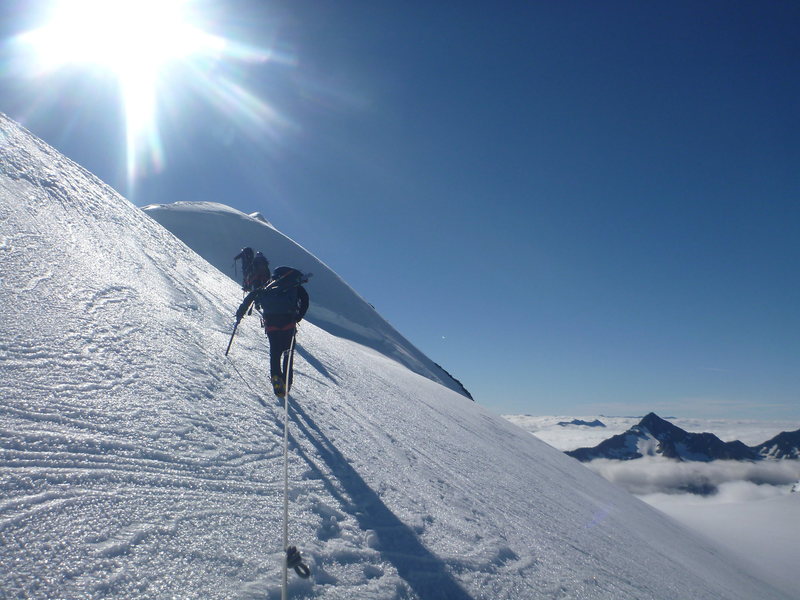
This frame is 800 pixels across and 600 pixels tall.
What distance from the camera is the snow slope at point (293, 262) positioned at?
40.4m

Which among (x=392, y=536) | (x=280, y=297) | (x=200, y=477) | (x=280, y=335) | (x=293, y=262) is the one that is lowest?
(x=392, y=536)

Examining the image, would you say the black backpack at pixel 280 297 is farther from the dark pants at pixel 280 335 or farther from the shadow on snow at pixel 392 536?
the shadow on snow at pixel 392 536

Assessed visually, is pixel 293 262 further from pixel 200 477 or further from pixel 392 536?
pixel 392 536

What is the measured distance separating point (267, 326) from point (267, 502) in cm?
406

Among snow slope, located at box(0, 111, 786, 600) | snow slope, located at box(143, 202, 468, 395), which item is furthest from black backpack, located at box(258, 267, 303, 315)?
snow slope, located at box(143, 202, 468, 395)

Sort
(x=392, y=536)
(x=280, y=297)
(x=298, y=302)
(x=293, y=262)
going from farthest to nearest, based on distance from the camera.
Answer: (x=293, y=262) → (x=298, y=302) → (x=280, y=297) → (x=392, y=536)

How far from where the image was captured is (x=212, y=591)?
2.57m

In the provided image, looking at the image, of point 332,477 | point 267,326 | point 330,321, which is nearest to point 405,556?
point 332,477

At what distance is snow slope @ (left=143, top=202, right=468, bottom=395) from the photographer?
1592 inches

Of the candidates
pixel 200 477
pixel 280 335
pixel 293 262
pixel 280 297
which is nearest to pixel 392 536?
pixel 200 477

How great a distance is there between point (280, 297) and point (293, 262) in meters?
45.0

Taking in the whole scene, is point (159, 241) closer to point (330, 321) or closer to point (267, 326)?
point (267, 326)

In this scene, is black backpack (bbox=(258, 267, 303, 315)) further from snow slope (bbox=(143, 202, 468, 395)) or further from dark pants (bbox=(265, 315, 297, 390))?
snow slope (bbox=(143, 202, 468, 395))

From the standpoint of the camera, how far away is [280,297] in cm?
732
